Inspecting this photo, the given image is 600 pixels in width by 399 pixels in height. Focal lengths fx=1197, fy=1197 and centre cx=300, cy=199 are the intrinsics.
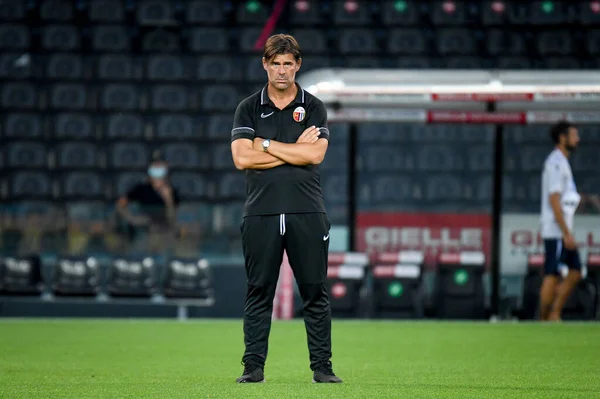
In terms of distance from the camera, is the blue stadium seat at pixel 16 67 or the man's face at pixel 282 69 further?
A: the blue stadium seat at pixel 16 67

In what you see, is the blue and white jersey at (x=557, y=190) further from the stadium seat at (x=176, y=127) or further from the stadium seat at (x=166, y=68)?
the stadium seat at (x=166, y=68)

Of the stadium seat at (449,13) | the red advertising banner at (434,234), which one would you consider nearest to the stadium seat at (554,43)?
the stadium seat at (449,13)

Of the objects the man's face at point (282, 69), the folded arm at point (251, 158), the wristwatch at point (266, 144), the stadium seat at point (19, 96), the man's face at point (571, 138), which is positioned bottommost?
the folded arm at point (251, 158)

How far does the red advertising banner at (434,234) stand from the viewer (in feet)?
43.9

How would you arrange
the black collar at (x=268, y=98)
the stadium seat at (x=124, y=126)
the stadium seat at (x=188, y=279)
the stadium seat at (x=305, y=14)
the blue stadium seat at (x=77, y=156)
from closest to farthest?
the black collar at (x=268, y=98), the stadium seat at (x=188, y=279), the blue stadium seat at (x=77, y=156), the stadium seat at (x=124, y=126), the stadium seat at (x=305, y=14)

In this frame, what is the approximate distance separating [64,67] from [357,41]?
4657mm

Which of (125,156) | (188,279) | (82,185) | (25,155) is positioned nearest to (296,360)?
(188,279)

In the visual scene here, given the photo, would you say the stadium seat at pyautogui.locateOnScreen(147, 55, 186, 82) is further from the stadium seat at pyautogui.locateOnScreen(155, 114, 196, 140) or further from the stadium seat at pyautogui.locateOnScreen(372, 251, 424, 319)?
the stadium seat at pyautogui.locateOnScreen(372, 251, 424, 319)

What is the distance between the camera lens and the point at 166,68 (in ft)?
62.5

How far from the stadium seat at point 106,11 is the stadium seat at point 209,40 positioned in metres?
1.26

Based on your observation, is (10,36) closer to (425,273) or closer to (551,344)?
(425,273)

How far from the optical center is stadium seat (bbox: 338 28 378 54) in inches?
741

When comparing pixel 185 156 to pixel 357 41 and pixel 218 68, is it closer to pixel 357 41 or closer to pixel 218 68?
pixel 218 68

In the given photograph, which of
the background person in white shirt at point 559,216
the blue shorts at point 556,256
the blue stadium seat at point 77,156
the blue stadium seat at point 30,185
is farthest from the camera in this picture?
the blue stadium seat at point 77,156
